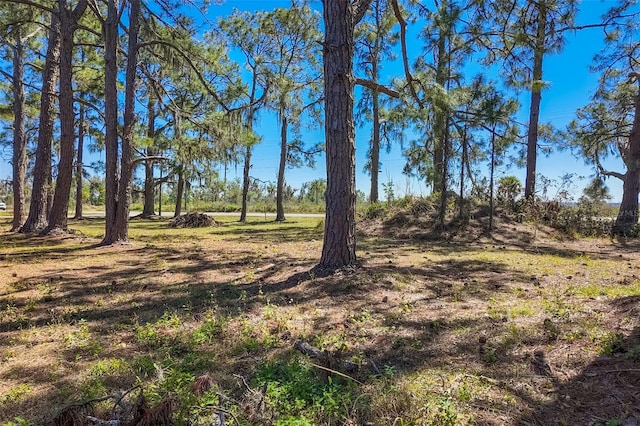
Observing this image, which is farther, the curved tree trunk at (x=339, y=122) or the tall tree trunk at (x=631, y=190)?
the tall tree trunk at (x=631, y=190)

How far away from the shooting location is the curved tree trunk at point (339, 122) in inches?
163

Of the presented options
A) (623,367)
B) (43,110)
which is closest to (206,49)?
(43,110)

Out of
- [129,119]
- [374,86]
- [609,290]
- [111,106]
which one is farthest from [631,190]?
[111,106]

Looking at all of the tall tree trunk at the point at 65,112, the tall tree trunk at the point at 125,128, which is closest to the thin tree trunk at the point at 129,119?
A: the tall tree trunk at the point at 125,128

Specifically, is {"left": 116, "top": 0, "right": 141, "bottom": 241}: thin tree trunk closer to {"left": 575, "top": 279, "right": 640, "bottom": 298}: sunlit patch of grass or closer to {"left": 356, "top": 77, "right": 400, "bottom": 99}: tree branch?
{"left": 356, "top": 77, "right": 400, "bottom": 99}: tree branch

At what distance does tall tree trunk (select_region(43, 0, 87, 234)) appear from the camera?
26.6 feet

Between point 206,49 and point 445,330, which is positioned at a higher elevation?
point 206,49

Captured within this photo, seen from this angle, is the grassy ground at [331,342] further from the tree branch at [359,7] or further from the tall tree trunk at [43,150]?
the tall tree trunk at [43,150]

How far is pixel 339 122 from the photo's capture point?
4156 millimetres

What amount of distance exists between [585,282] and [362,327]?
2.91 meters

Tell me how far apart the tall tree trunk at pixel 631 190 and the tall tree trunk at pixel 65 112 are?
13734mm

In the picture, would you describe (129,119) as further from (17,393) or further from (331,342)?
(331,342)

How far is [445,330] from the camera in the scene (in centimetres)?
271

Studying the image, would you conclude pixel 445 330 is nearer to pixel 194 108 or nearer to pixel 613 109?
pixel 613 109
